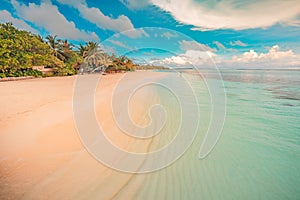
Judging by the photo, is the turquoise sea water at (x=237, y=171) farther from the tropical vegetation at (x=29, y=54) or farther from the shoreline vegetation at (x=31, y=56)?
the tropical vegetation at (x=29, y=54)

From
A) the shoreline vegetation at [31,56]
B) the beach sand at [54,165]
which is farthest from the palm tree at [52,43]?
the beach sand at [54,165]

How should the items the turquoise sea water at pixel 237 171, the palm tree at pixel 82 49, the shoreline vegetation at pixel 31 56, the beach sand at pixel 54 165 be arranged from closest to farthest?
the beach sand at pixel 54 165, the turquoise sea water at pixel 237 171, the shoreline vegetation at pixel 31 56, the palm tree at pixel 82 49

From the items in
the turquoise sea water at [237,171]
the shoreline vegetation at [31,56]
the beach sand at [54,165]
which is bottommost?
the turquoise sea water at [237,171]

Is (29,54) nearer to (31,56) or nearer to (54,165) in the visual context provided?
(31,56)

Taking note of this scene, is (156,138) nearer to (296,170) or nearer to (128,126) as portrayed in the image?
(128,126)

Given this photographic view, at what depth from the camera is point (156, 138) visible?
15.3ft

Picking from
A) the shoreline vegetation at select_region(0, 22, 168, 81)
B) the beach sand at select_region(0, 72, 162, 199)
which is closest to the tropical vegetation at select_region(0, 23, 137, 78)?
the shoreline vegetation at select_region(0, 22, 168, 81)

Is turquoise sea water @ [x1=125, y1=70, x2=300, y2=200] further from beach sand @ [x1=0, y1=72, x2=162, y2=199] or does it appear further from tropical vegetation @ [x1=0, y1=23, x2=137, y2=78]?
Answer: tropical vegetation @ [x1=0, y1=23, x2=137, y2=78]

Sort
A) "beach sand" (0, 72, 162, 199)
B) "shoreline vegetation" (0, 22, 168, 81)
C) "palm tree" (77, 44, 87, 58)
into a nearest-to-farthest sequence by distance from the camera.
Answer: "beach sand" (0, 72, 162, 199) < "shoreline vegetation" (0, 22, 168, 81) < "palm tree" (77, 44, 87, 58)

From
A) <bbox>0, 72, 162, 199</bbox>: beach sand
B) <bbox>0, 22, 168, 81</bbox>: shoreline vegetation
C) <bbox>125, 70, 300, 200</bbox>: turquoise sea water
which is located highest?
<bbox>0, 22, 168, 81</bbox>: shoreline vegetation

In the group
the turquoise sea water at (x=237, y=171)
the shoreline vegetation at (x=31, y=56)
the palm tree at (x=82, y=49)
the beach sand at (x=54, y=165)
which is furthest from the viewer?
the palm tree at (x=82, y=49)

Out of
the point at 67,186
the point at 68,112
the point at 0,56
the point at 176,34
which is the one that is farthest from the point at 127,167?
the point at 0,56

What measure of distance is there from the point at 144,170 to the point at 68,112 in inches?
167

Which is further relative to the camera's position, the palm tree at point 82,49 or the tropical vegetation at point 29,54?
the palm tree at point 82,49
